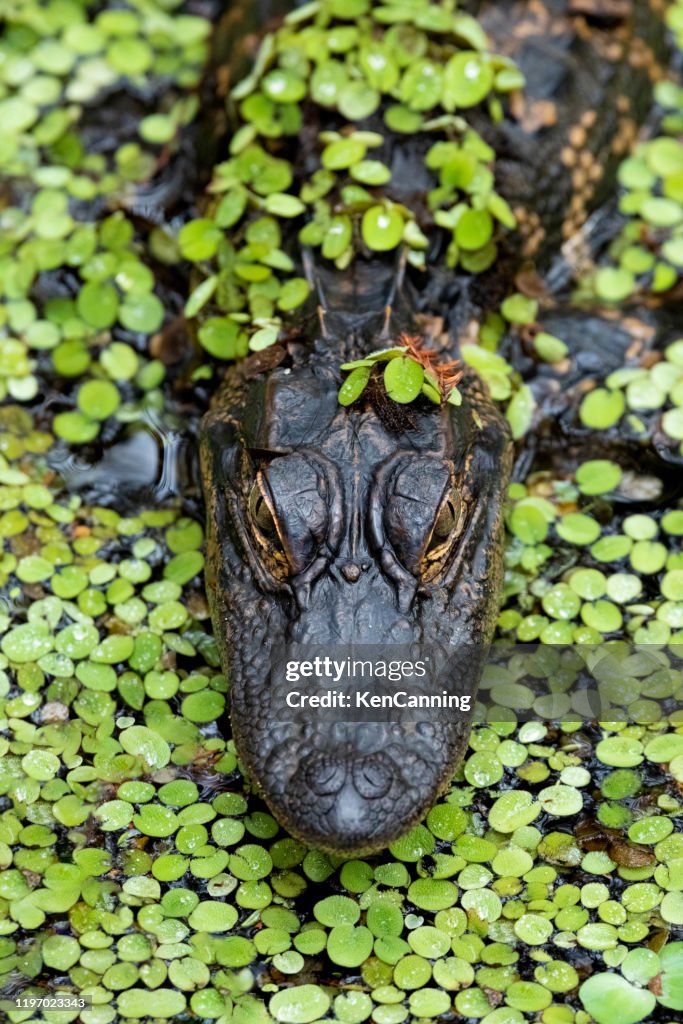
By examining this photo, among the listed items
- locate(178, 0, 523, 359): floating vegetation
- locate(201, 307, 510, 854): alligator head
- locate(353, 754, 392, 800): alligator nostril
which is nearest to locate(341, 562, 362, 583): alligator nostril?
locate(201, 307, 510, 854): alligator head

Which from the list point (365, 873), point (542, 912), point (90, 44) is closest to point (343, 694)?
point (365, 873)

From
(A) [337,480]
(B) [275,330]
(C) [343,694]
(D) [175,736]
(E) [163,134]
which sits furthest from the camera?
(E) [163,134]

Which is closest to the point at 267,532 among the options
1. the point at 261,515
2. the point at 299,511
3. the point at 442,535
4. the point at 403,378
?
the point at 261,515

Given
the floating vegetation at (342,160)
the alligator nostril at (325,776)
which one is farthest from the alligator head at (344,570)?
the floating vegetation at (342,160)

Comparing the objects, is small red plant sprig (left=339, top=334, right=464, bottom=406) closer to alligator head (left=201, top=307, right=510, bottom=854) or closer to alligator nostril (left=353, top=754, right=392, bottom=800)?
alligator head (left=201, top=307, right=510, bottom=854)

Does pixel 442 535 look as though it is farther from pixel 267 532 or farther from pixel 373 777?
pixel 373 777

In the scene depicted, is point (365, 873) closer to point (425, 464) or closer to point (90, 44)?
point (425, 464)
